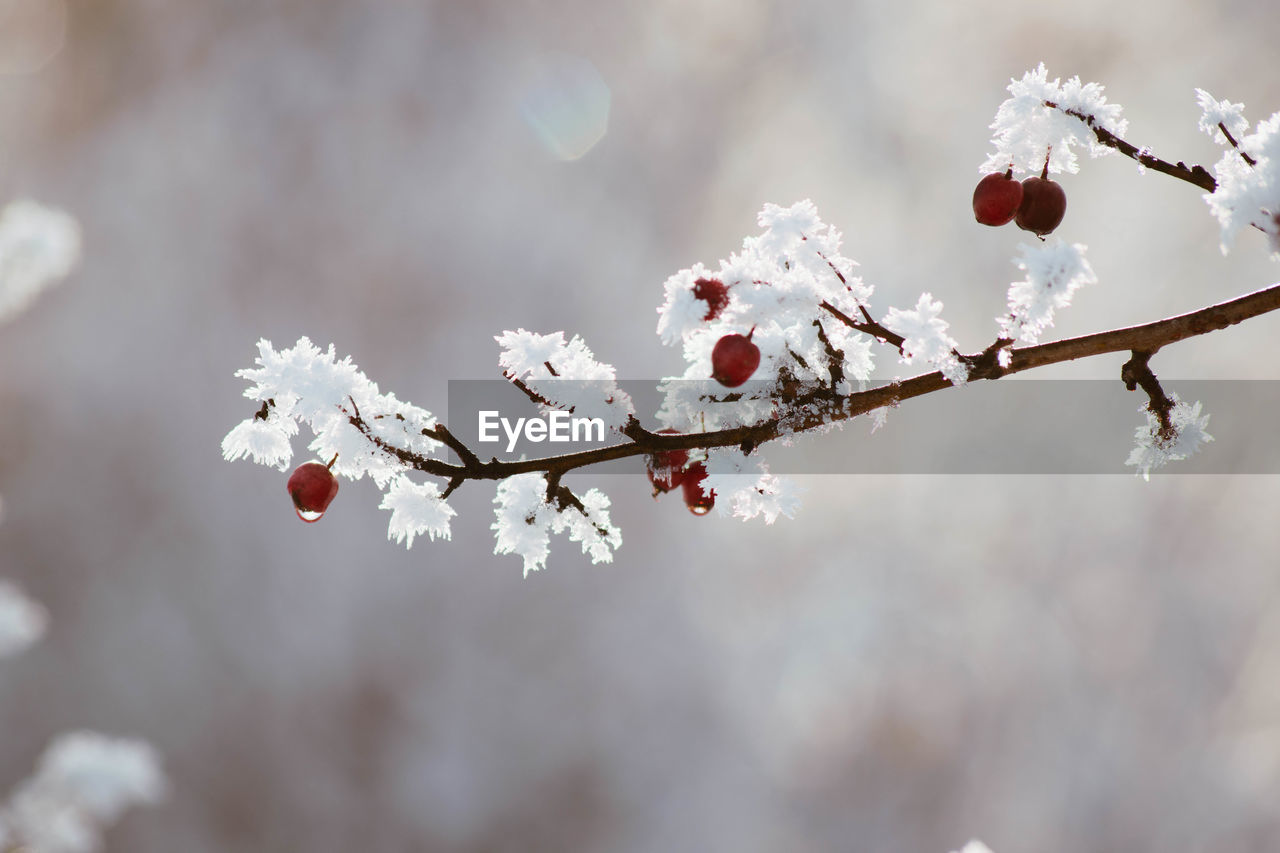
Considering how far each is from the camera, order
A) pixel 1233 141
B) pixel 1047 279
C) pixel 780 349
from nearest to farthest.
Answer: pixel 1047 279 → pixel 780 349 → pixel 1233 141

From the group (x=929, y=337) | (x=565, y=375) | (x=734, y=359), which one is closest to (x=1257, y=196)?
(x=929, y=337)

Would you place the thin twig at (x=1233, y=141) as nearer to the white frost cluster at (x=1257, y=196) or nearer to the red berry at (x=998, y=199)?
the white frost cluster at (x=1257, y=196)

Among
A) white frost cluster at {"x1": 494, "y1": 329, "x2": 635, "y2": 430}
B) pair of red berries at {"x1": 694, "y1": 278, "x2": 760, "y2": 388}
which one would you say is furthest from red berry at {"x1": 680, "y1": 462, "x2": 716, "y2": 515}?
pair of red berries at {"x1": 694, "y1": 278, "x2": 760, "y2": 388}

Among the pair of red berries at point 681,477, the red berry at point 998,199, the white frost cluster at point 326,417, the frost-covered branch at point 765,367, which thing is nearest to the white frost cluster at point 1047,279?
the frost-covered branch at point 765,367

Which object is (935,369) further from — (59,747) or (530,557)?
(59,747)

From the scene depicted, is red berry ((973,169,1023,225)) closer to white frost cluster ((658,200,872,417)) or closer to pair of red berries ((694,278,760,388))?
white frost cluster ((658,200,872,417))

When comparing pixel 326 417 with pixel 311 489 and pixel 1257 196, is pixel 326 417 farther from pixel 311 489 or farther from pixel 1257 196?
pixel 1257 196
